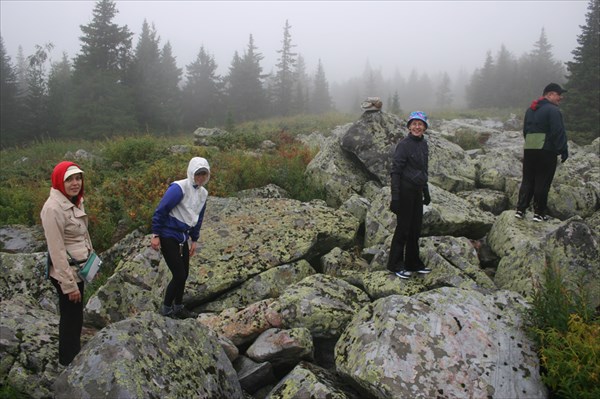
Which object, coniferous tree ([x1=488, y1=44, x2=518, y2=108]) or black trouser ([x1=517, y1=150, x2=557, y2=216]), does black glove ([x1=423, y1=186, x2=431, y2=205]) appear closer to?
black trouser ([x1=517, y1=150, x2=557, y2=216])

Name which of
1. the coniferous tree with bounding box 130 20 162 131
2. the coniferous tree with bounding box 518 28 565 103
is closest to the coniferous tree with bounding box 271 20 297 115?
the coniferous tree with bounding box 130 20 162 131

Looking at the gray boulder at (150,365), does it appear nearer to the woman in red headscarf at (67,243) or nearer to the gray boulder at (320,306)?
the woman in red headscarf at (67,243)

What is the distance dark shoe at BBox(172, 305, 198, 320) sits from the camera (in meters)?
5.93

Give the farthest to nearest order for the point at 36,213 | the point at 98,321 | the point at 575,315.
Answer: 1. the point at 36,213
2. the point at 98,321
3. the point at 575,315

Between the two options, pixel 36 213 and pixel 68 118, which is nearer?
pixel 36 213

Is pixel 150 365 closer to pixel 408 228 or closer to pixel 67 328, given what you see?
pixel 67 328

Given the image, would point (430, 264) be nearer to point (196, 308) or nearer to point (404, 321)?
point (404, 321)

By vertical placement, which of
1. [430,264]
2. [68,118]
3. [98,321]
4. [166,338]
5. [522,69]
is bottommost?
[98,321]

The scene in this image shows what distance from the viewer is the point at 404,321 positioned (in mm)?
4344

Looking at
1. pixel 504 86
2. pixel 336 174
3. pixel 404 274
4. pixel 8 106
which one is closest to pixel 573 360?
pixel 404 274

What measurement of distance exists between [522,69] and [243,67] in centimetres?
5583

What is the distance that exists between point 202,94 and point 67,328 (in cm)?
5417

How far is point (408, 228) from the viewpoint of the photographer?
6137 mm

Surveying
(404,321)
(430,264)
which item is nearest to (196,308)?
(404,321)
